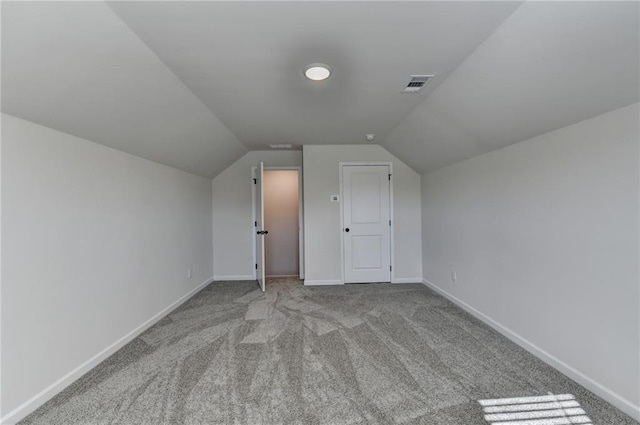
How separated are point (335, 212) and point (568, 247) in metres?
3.02

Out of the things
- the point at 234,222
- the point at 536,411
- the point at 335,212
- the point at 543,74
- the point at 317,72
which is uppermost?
the point at 317,72

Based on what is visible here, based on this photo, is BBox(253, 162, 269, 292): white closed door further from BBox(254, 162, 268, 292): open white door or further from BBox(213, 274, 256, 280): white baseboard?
BBox(213, 274, 256, 280): white baseboard

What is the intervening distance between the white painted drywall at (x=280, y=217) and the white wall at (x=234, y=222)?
93 centimetres

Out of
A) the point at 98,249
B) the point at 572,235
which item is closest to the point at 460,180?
the point at 572,235

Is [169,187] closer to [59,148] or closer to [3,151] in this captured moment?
[59,148]

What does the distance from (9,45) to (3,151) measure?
63 centimetres

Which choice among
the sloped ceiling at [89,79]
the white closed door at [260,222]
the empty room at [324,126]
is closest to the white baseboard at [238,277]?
the white closed door at [260,222]

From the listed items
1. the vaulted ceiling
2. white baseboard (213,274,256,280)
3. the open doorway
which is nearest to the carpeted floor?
white baseboard (213,274,256,280)

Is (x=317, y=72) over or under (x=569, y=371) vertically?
over

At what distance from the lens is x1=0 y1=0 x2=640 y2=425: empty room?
1552mm

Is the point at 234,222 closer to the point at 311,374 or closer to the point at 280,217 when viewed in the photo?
the point at 280,217

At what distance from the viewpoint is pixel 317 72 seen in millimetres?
2047

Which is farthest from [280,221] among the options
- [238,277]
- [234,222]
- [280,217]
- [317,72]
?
[317,72]

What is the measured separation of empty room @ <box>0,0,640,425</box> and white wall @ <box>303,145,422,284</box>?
42.3 inches
